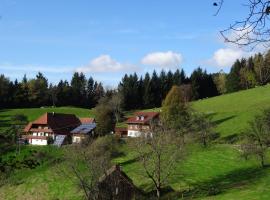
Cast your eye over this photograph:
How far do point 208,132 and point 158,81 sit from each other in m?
72.5

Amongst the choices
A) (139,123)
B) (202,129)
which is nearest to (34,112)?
(139,123)

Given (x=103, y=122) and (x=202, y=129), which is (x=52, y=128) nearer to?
(x=103, y=122)

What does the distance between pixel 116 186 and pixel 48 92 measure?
96236mm

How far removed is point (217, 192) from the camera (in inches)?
1796

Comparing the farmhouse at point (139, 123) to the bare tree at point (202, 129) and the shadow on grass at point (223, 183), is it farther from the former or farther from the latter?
the shadow on grass at point (223, 183)

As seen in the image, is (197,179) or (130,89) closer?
(197,179)

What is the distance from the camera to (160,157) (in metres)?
52.3

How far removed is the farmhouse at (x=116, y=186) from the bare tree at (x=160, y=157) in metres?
2.39

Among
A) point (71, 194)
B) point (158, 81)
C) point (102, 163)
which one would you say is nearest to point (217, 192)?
point (102, 163)

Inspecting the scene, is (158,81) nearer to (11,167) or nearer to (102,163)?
(102,163)

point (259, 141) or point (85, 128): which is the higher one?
point (85, 128)

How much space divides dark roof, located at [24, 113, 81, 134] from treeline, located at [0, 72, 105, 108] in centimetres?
2715

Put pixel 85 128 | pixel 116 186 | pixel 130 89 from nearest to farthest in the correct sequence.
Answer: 1. pixel 116 186
2. pixel 85 128
3. pixel 130 89

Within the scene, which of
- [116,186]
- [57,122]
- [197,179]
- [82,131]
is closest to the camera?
[116,186]
